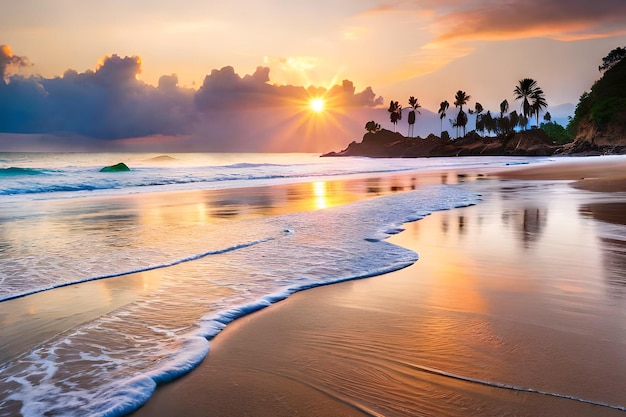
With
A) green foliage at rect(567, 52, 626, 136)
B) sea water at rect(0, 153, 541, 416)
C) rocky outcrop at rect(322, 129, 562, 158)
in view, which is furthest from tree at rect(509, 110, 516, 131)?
sea water at rect(0, 153, 541, 416)

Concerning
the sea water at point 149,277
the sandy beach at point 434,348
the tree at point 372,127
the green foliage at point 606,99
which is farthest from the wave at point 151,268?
the tree at point 372,127

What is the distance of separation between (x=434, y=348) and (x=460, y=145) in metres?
113

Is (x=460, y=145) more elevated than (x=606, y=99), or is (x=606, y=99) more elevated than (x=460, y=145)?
(x=606, y=99)

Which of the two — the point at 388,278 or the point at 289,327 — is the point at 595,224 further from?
the point at 289,327

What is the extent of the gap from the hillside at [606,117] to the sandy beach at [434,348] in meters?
73.0

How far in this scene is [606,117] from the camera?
71.2 metres

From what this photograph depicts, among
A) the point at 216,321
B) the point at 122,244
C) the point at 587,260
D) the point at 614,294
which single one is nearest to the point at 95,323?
the point at 216,321

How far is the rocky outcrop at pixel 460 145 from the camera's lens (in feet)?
277

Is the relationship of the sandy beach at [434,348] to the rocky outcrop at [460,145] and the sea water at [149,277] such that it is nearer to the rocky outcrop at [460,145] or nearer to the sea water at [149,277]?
the sea water at [149,277]

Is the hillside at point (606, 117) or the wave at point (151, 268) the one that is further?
the hillside at point (606, 117)

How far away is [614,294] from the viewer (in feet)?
14.6

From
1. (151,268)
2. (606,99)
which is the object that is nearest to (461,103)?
(606,99)

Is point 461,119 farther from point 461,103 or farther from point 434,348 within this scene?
point 434,348

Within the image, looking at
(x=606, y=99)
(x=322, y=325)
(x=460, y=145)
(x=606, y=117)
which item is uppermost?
(x=606, y=99)
